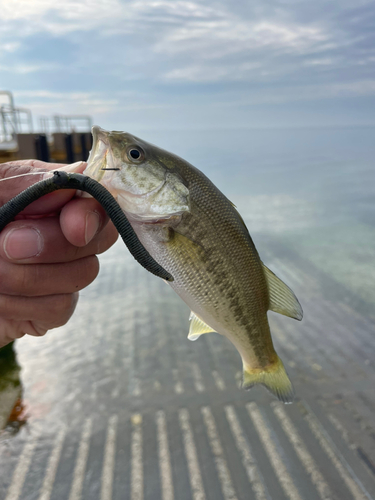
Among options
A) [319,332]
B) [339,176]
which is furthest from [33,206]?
[339,176]

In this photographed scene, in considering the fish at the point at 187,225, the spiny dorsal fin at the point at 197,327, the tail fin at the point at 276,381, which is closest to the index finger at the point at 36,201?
the fish at the point at 187,225

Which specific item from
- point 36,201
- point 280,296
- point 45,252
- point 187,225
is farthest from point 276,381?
point 36,201

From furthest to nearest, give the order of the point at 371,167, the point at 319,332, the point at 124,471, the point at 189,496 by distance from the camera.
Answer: the point at 371,167, the point at 319,332, the point at 124,471, the point at 189,496

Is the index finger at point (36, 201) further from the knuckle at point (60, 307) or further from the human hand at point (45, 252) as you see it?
the knuckle at point (60, 307)

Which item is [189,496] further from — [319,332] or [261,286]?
[319,332]

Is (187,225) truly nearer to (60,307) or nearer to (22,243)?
(22,243)

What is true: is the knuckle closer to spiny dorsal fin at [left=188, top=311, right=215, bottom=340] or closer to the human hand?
the human hand
